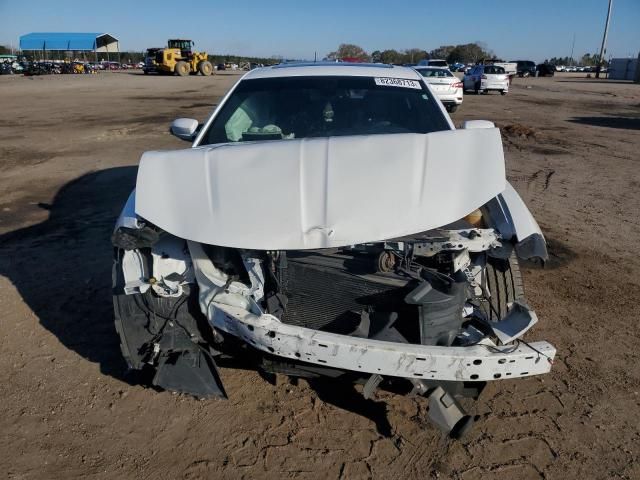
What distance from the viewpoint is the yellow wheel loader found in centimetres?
4231

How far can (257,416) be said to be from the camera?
2.83 meters

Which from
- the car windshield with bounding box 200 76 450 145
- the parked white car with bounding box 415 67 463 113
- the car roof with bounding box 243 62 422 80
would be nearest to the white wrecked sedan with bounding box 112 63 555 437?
the car windshield with bounding box 200 76 450 145

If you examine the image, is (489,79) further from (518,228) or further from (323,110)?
(518,228)

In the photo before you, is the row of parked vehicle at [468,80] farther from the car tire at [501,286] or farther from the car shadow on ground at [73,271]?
the car tire at [501,286]

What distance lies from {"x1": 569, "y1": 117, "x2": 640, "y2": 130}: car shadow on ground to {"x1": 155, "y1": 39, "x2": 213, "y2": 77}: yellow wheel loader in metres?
34.4

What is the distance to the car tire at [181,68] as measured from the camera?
140 ft

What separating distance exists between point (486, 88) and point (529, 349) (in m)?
26.2

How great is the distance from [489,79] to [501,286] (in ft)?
83.4

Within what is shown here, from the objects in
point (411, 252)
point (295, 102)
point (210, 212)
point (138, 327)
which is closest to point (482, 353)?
point (411, 252)

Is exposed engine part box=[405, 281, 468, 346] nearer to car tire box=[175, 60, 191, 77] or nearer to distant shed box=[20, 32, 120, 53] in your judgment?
car tire box=[175, 60, 191, 77]

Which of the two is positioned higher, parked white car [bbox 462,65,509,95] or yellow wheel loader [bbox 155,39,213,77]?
yellow wheel loader [bbox 155,39,213,77]

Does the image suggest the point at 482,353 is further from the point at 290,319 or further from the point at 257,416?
the point at 257,416

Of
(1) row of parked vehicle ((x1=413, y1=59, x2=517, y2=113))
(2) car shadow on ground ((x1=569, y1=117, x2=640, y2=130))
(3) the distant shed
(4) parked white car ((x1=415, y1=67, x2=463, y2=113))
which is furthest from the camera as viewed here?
(3) the distant shed

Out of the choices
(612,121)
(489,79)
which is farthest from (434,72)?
(489,79)
